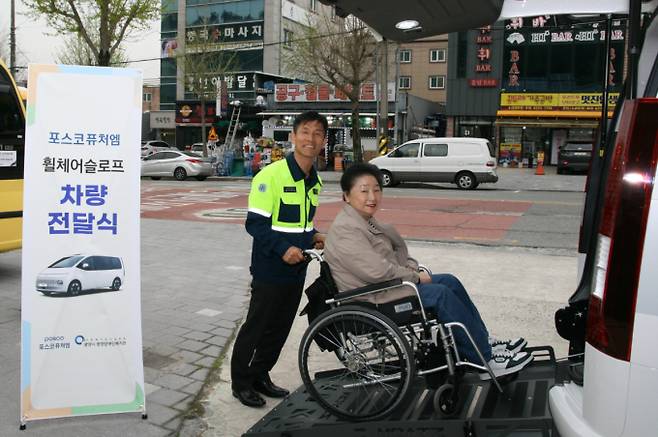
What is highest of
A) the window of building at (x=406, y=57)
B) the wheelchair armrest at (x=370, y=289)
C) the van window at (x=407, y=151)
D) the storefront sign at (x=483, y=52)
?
the window of building at (x=406, y=57)

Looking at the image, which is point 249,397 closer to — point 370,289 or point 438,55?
point 370,289

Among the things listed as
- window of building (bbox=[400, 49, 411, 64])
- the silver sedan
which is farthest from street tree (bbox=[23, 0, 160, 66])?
window of building (bbox=[400, 49, 411, 64])

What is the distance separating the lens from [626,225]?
1844mm

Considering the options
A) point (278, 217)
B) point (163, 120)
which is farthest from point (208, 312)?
point (163, 120)

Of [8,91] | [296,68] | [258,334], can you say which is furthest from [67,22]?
[258,334]

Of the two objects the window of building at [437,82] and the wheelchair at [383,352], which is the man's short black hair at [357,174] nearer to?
the wheelchair at [383,352]

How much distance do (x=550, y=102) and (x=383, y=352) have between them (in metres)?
34.8

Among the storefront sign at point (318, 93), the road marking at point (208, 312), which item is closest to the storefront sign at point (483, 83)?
the storefront sign at point (318, 93)

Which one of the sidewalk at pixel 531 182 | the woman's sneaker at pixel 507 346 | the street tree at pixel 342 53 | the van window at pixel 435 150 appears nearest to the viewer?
the woman's sneaker at pixel 507 346

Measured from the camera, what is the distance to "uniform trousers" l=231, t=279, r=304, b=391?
3654 millimetres

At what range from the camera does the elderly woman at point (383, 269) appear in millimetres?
3199

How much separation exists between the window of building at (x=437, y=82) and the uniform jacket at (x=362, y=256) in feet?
159

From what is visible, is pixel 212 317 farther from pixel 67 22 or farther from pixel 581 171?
pixel 581 171

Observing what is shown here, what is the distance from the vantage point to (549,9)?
3266 mm
